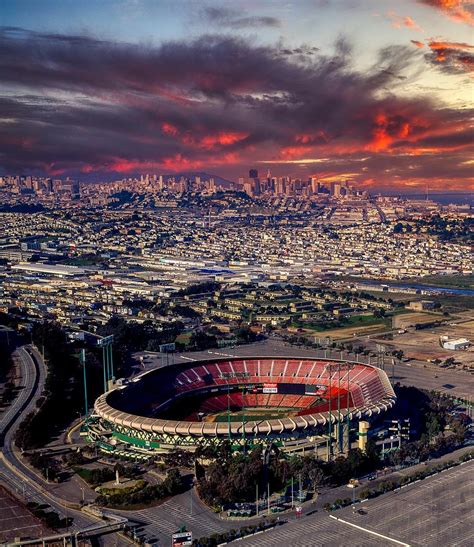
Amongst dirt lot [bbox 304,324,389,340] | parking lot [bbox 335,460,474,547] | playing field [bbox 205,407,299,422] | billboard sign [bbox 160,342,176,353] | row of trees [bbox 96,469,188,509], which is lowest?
parking lot [bbox 335,460,474,547]

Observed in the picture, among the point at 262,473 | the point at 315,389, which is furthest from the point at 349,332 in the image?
the point at 262,473

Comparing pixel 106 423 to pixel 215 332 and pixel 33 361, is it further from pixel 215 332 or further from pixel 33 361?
pixel 215 332

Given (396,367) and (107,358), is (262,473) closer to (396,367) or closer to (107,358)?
(107,358)

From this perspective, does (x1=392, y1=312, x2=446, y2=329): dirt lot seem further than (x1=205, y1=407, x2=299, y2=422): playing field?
→ Yes

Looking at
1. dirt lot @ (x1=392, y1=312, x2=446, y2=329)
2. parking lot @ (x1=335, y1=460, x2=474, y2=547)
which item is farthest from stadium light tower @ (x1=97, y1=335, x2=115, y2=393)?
dirt lot @ (x1=392, y1=312, x2=446, y2=329)

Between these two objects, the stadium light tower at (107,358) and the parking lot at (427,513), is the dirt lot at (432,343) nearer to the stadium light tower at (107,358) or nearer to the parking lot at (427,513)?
the stadium light tower at (107,358)

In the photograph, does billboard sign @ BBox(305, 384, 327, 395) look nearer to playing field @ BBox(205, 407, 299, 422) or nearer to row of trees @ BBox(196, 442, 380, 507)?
playing field @ BBox(205, 407, 299, 422)

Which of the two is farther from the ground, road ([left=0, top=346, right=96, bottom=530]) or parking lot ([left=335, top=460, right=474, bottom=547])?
road ([left=0, top=346, right=96, bottom=530])

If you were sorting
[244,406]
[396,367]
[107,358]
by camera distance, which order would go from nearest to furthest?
[244,406] → [107,358] → [396,367]

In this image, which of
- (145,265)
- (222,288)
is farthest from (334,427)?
→ (145,265)
